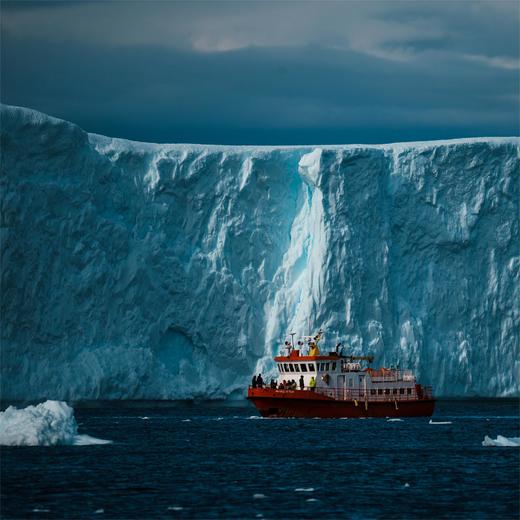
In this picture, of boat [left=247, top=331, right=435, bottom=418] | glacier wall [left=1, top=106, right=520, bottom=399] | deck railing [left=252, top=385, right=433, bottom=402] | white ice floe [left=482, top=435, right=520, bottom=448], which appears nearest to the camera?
white ice floe [left=482, top=435, right=520, bottom=448]

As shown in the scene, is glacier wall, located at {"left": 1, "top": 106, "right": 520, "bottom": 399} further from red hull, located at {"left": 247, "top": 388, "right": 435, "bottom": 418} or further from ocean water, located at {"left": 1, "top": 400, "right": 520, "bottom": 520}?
ocean water, located at {"left": 1, "top": 400, "right": 520, "bottom": 520}

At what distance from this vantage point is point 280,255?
174 feet

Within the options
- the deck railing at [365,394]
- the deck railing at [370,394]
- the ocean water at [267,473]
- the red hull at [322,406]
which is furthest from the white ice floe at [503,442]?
the deck railing at [365,394]

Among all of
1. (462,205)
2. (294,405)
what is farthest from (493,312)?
(294,405)

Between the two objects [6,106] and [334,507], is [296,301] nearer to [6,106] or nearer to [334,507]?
[6,106]

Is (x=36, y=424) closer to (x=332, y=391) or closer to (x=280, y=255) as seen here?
(x=332, y=391)

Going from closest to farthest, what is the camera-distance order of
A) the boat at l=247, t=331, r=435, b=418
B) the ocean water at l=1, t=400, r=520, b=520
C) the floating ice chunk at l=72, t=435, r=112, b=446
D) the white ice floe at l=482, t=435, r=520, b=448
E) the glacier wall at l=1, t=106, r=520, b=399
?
the ocean water at l=1, t=400, r=520, b=520
the white ice floe at l=482, t=435, r=520, b=448
the floating ice chunk at l=72, t=435, r=112, b=446
the boat at l=247, t=331, r=435, b=418
the glacier wall at l=1, t=106, r=520, b=399

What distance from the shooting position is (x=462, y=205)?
5212 centimetres

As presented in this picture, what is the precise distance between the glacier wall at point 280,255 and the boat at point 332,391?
20.0 ft

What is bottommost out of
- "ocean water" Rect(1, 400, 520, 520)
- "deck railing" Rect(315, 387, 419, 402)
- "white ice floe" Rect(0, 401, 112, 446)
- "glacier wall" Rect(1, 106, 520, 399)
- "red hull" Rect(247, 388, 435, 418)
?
"ocean water" Rect(1, 400, 520, 520)

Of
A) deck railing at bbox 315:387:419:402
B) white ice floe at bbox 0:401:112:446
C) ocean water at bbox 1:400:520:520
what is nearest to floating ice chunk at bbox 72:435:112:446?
ocean water at bbox 1:400:520:520

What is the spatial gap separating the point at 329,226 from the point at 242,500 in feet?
98.7

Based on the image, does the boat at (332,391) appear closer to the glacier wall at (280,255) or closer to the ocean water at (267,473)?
the ocean water at (267,473)

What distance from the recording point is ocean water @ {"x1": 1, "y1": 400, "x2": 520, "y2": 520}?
2042cm
